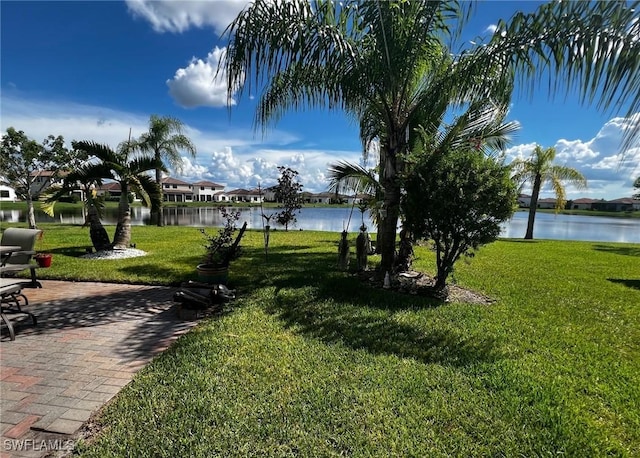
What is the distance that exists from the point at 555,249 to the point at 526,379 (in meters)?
12.1

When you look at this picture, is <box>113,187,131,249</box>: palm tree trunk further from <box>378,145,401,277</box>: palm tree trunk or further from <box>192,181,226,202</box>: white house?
<box>192,181,226,202</box>: white house

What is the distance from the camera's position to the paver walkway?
7.88ft

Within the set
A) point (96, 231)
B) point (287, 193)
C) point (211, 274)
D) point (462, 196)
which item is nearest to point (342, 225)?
point (287, 193)

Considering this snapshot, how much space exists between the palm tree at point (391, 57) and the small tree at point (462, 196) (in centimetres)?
63

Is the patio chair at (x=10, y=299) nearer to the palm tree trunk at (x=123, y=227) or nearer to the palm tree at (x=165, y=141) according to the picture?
the palm tree trunk at (x=123, y=227)

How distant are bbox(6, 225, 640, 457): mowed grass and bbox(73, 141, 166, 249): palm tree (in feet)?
17.2

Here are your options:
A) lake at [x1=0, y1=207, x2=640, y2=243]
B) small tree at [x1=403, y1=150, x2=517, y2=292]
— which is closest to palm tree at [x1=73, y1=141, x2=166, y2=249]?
lake at [x1=0, y1=207, x2=640, y2=243]

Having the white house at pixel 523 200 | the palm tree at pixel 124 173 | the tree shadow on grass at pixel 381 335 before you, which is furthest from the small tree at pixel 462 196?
the palm tree at pixel 124 173

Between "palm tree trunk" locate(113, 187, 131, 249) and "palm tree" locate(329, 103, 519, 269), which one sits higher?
"palm tree" locate(329, 103, 519, 269)

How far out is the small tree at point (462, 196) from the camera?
5.18 meters

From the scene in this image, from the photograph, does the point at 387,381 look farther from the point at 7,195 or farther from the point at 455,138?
the point at 7,195

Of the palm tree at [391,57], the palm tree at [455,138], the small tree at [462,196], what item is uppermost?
the palm tree at [391,57]

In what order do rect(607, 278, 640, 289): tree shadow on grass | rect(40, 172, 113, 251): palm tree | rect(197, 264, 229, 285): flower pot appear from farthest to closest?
rect(40, 172, 113, 251): palm tree → rect(607, 278, 640, 289): tree shadow on grass → rect(197, 264, 229, 285): flower pot

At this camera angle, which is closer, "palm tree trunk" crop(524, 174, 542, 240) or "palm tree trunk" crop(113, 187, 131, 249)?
"palm tree trunk" crop(113, 187, 131, 249)
